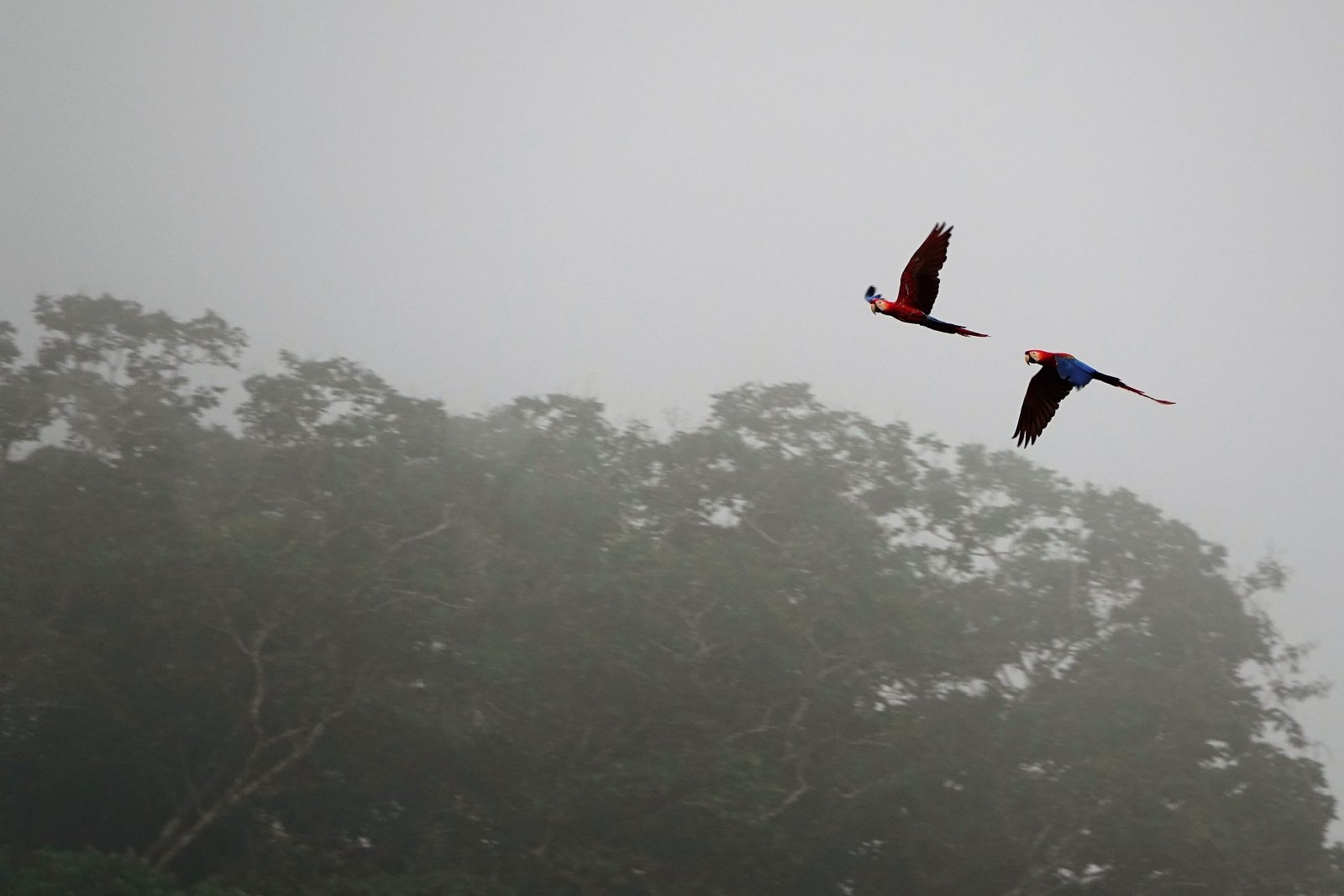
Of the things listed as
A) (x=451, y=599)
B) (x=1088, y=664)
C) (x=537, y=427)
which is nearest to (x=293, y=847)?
(x=451, y=599)

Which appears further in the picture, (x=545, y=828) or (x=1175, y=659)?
(x=1175, y=659)

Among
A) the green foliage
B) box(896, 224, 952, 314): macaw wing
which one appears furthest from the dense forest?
box(896, 224, 952, 314): macaw wing

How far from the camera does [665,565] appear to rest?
19.3 meters

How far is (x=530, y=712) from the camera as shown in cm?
1780

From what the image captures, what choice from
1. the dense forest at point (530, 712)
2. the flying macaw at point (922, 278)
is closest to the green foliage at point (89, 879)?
the dense forest at point (530, 712)

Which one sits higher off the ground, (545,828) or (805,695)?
(805,695)

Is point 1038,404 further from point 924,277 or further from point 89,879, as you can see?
point 89,879

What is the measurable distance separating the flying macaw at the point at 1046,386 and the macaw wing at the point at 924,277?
935mm

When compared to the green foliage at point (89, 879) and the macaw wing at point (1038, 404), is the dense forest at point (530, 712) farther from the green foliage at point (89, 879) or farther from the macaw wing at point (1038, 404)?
the macaw wing at point (1038, 404)

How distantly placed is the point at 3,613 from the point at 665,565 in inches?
413

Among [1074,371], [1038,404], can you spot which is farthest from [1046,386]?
[1074,371]

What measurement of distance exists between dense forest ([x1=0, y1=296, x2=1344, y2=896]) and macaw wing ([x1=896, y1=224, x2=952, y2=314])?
1086cm

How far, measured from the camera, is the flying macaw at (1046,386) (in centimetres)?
535

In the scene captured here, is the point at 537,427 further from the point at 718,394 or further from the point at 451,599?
the point at 451,599
